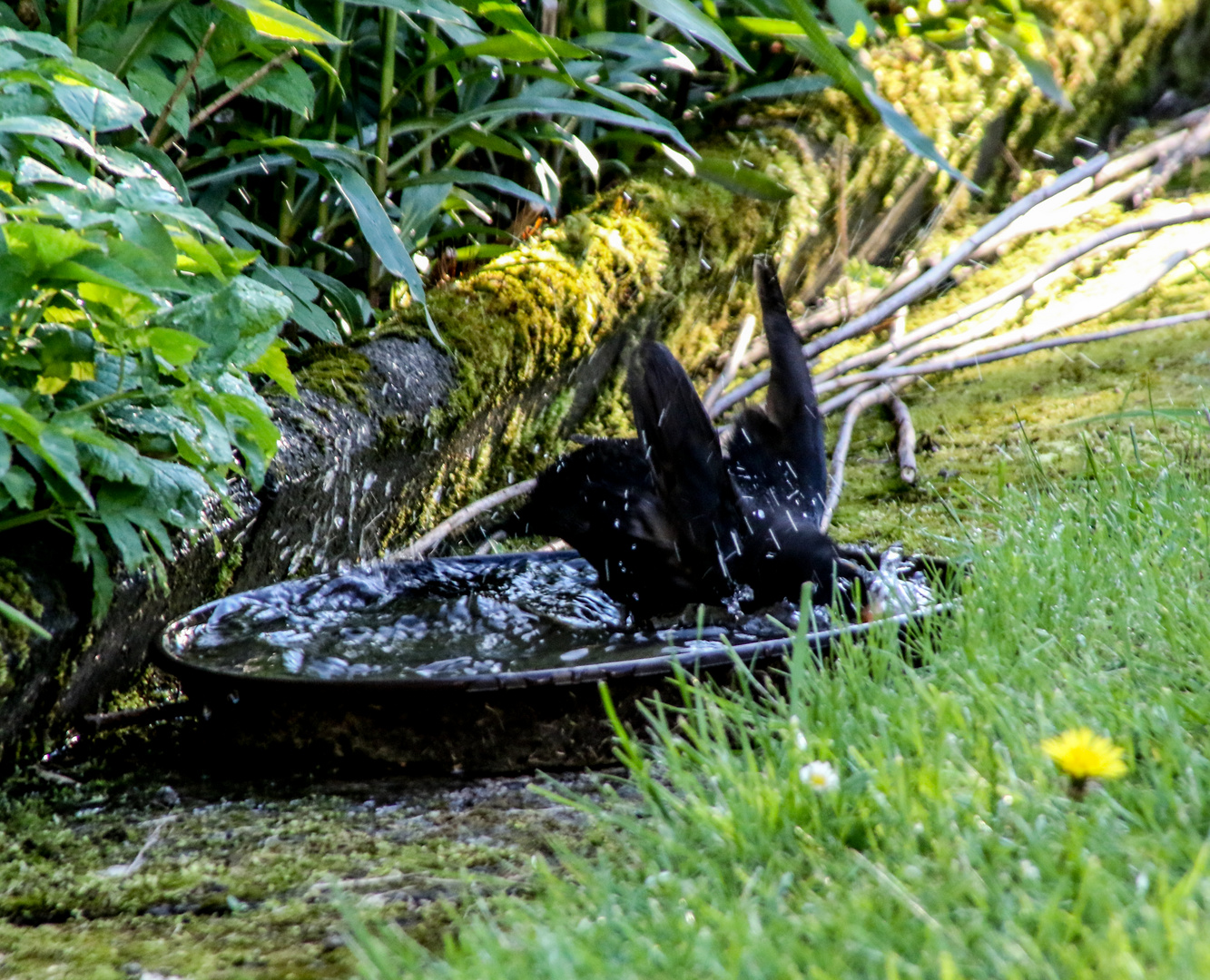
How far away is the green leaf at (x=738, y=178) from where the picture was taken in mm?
4148

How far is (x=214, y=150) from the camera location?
285 centimetres

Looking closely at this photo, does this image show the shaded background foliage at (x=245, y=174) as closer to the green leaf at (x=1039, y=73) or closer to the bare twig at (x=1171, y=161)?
the green leaf at (x=1039, y=73)

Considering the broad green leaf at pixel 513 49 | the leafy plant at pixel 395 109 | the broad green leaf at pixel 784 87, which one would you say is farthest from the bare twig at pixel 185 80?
the broad green leaf at pixel 784 87

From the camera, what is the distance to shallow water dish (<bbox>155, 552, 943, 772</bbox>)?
76.7 inches

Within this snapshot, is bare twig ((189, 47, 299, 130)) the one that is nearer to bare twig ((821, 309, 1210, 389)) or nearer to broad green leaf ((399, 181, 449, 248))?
broad green leaf ((399, 181, 449, 248))

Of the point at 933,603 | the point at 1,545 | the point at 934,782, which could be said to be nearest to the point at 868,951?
the point at 934,782

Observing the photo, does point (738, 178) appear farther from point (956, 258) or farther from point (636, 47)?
point (956, 258)

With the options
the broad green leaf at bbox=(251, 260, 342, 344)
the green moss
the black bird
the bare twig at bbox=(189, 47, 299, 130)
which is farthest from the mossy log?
the bare twig at bbox=(189, 47, 299, 130)

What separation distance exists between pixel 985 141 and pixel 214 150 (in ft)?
12.9

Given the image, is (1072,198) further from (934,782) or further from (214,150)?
(934,782)

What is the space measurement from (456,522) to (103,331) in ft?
5.05

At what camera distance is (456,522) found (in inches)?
129

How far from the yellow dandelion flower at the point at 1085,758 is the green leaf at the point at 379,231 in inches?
70.4

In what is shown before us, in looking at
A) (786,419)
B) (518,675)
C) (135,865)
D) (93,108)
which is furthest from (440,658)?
(93,108)
